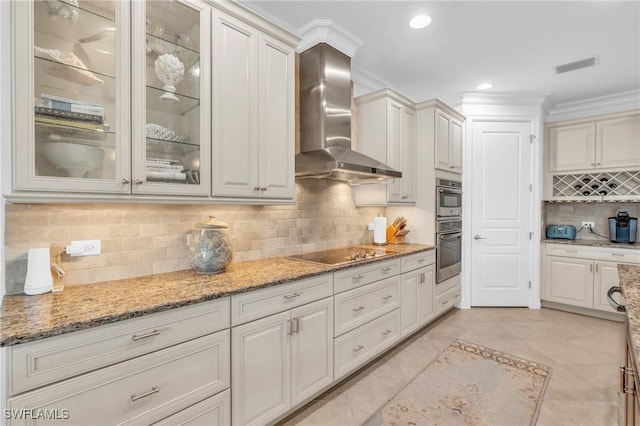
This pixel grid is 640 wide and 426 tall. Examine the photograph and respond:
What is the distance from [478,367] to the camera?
2.54m

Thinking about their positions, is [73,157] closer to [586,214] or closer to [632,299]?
[632,299]

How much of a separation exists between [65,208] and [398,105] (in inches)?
119

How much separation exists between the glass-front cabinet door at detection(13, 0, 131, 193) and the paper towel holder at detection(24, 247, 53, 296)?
37cm

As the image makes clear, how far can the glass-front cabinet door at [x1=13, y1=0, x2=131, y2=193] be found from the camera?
121cm

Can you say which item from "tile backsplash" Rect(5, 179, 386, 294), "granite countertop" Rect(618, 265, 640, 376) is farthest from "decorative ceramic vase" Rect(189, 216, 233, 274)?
"granite countertop" Rect(618, 265, 640, 376)

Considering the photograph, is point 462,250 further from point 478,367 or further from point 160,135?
point 160,135

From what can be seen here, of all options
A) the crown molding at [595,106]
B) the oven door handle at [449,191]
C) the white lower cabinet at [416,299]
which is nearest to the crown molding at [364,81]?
the oven door handle at [449,191]

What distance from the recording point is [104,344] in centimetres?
116

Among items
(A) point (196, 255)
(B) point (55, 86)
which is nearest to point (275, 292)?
(A) point (196, 255)

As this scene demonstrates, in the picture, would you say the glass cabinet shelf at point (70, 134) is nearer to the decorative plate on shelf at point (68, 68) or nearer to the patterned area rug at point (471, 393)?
the decorative plate on shelf at point (68, 68)

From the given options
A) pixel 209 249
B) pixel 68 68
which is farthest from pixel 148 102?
pixel 209 249

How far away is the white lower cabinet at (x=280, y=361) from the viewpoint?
1.59 m

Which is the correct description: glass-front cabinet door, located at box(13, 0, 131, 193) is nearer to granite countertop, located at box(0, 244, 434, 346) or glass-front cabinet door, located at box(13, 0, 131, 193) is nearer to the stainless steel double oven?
granite countertop, located at box(0, 244, 434, 346)

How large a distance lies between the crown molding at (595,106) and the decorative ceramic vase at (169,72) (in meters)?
4.99
